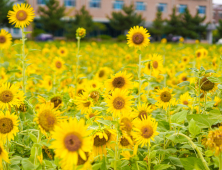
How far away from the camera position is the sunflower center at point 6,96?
141 centimetres

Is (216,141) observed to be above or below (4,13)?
below

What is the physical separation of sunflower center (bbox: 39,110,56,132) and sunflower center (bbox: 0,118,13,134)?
221 mm

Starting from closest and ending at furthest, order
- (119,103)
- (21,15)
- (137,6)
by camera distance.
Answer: (119,103) < (21,15) < (137,6)

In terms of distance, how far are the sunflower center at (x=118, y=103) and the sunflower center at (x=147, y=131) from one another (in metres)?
0.16

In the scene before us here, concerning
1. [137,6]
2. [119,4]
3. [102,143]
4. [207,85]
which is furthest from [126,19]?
[102,143]

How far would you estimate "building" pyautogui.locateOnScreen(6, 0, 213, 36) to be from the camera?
122ft

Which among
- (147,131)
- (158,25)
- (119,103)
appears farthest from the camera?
(158,25)

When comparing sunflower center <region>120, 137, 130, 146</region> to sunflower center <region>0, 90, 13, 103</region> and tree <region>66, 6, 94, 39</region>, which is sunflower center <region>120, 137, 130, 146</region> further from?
tree <region>66, 6, 94, 39</region>

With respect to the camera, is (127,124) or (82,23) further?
(82,23)

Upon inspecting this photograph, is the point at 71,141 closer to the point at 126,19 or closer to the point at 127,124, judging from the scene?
the point at 127,124

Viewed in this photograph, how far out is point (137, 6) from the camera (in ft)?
129

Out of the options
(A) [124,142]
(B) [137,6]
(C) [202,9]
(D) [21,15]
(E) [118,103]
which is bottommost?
(A) [124,142]

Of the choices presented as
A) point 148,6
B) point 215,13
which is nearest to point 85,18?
point 148,6

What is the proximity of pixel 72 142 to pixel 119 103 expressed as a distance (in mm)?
464
